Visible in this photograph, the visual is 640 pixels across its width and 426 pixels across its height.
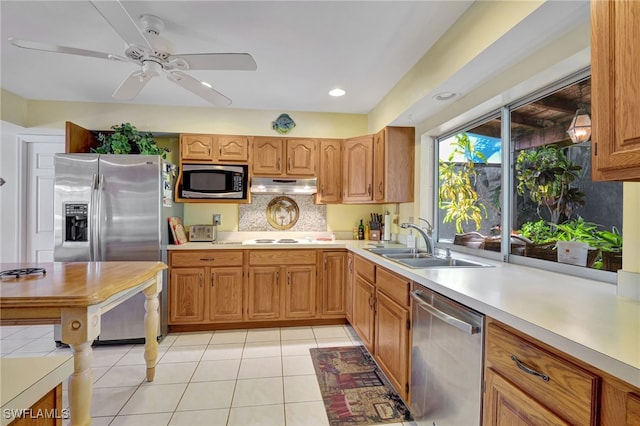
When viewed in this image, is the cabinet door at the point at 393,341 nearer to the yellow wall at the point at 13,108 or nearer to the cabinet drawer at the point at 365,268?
the cabinet drawer at the point at 365,268

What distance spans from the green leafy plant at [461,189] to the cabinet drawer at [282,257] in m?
1.43

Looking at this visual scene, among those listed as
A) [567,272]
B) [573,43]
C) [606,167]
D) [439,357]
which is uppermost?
[573,43]

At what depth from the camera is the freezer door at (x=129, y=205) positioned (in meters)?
2.84

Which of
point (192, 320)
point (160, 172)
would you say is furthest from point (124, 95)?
point (192, 320)

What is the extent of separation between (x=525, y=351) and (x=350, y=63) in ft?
7.54

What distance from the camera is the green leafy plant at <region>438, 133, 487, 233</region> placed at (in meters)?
2.52

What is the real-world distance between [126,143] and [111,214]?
78 cm

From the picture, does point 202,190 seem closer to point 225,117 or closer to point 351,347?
point 225,117

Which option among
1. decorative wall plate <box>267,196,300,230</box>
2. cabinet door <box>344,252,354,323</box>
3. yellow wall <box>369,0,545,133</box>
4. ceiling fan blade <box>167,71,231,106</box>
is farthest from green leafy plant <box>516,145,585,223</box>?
decorative wall plate <box>267,196,300,230</box>

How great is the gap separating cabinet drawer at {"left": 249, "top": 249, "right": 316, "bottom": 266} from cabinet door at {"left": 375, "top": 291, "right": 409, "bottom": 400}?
44.7 inches

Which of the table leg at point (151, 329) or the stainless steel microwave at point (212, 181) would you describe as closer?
the table leg at point (151, 329)

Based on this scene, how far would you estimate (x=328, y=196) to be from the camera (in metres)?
3.66

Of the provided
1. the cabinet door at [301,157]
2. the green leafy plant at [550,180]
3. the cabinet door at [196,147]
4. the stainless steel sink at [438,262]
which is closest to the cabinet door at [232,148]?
the cabinet door at [196,147]

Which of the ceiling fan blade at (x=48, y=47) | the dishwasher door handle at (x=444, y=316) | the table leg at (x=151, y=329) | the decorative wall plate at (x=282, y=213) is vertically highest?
the ceiling fan blade at (x=48, y=47)
